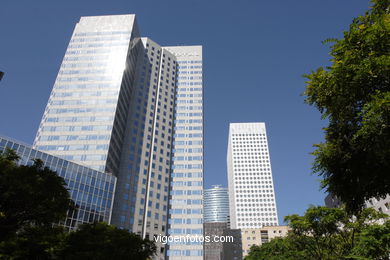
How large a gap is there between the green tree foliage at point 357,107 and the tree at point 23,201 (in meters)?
17.3

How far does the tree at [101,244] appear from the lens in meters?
19.7

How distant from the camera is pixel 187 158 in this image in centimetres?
10550

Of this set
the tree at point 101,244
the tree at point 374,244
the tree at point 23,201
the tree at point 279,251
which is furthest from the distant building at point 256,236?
the tree at point 23,201

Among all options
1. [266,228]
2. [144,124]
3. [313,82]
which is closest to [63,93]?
[144,124]

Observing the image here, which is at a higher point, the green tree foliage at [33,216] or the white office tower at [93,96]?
the white office tower at [93,96]

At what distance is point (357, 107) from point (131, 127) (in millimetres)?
89297

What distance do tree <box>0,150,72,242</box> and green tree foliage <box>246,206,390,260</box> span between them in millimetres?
19736

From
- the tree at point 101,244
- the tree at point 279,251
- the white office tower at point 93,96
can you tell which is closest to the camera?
the tree at point 101,244

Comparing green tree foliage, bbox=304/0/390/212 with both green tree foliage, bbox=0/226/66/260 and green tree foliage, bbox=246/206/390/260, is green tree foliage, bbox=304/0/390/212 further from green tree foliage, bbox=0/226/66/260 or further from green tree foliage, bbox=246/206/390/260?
green tree foliage, bbox=0/226/66/260

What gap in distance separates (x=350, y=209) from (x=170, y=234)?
269ft

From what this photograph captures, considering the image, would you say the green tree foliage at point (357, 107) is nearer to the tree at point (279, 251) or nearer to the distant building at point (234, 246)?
the tree at point (279, 251)

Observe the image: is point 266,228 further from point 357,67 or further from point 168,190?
point 357,67

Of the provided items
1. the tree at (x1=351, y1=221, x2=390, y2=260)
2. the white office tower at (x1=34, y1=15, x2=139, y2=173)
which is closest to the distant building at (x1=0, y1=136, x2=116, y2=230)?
the white office tower at (x1=34, y1=15, x2=139, y2=173)

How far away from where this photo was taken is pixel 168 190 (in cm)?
9906
